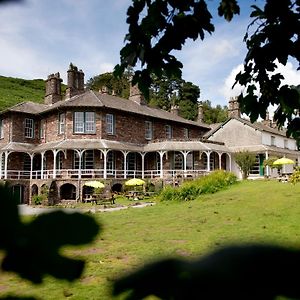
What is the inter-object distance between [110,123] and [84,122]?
2.40 m

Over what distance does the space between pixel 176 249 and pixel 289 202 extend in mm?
10609

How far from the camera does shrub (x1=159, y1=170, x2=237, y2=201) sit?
24133 millimetres

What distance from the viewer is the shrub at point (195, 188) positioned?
24133mm

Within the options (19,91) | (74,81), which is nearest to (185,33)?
(74,81)

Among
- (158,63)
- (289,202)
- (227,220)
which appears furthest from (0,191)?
(289,202)

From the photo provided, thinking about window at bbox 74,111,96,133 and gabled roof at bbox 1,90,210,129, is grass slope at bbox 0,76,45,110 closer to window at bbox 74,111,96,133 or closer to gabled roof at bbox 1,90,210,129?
gabled roof at bbox 1,90,210,129

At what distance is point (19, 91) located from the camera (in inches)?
3226

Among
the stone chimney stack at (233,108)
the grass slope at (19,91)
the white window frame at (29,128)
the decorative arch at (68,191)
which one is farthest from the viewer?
the grass slope at (19,91)

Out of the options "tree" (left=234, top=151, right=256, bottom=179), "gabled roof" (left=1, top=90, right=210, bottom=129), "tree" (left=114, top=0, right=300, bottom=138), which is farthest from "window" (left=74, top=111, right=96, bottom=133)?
"tree" (left=114, top=0, right=300, bottom=138)

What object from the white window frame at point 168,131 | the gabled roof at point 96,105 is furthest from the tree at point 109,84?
the gabled roof at point 96,105

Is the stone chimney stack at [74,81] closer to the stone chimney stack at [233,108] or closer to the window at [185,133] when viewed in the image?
the window at [185,133]

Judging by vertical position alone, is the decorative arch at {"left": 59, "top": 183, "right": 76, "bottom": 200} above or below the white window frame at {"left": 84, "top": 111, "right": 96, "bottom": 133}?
below

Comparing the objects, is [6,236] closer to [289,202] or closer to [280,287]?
[280,287]

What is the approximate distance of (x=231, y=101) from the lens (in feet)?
149
